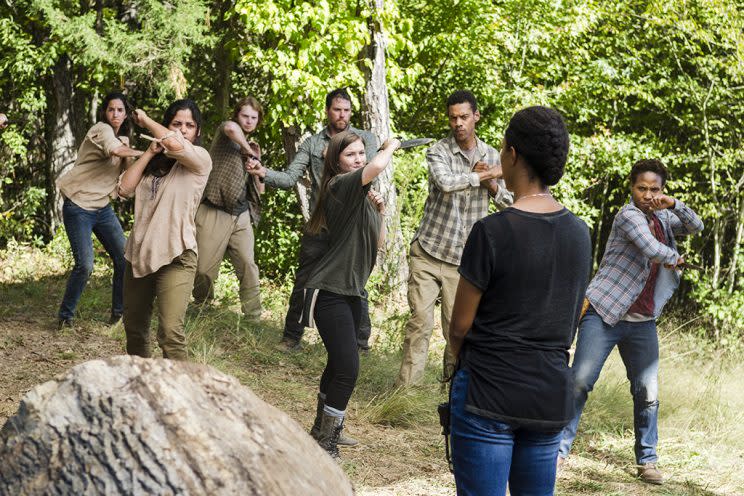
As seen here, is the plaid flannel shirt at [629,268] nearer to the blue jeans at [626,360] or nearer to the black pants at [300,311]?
the blue jeans at [626,360]

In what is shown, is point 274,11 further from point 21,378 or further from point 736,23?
point 736,23

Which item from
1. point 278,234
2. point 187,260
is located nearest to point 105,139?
point 187,260

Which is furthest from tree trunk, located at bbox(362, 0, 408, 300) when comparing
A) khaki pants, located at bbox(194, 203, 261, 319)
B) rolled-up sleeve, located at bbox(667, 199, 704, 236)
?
rolled-up sleeve, located at bbox(667, 199, 704, 236)

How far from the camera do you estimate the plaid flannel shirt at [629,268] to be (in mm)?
4855

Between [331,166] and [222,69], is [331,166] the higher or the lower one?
the lower one

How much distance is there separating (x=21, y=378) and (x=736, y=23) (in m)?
Answer: 9.71

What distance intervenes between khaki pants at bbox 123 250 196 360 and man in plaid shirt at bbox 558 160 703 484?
2.25 metres

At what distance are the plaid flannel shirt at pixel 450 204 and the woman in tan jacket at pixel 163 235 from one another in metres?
1.80

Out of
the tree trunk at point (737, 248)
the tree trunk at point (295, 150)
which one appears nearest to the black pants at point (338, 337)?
the tree trunk at point (295, 150)

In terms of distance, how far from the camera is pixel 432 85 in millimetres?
13477

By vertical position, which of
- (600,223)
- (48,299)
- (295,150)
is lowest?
(48,299)

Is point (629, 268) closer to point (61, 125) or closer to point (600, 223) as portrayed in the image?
point (600, 223)

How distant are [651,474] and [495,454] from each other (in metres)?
2.85

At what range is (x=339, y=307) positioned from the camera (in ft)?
15.3
